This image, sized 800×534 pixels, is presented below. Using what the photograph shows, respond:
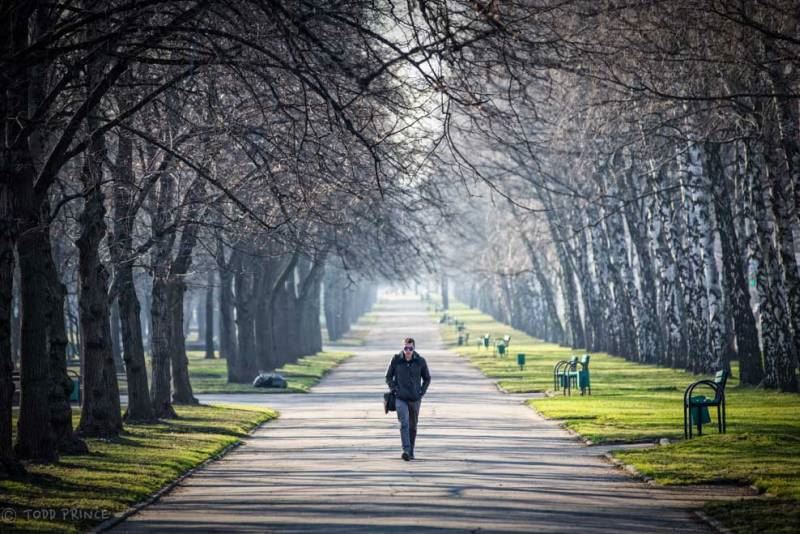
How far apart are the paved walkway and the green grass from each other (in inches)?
582

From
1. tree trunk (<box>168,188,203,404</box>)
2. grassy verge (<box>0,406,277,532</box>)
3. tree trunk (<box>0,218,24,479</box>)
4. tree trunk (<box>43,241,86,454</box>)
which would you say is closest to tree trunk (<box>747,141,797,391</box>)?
grassy verge (<box>0,406,277,532</box>)

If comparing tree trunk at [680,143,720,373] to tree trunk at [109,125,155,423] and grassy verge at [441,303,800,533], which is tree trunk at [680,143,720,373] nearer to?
grassy verge at [441,303,800,533]

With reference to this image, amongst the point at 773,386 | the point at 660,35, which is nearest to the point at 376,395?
the point at 773,386

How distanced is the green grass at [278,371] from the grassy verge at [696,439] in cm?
686

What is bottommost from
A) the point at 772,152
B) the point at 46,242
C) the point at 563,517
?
the point at 563,517

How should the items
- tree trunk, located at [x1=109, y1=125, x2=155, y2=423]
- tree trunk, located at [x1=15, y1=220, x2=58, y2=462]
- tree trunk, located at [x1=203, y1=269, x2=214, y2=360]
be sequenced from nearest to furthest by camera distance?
tree trunk, located at [x1=15, y1=220, x2=58, y2=462] < tree trunk, located at [x1=109, y1=125, x2=155, y2=423] < tree trunk, located at [x1=203, y1=269, x2=214, y2=360]

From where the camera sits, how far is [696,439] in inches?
848

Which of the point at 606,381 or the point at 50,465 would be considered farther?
the point at 606,381

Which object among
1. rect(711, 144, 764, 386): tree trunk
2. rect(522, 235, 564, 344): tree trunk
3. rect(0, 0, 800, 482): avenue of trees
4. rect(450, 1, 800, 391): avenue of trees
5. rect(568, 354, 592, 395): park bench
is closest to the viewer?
rect(0, 0, 800, 482): avenue of trees

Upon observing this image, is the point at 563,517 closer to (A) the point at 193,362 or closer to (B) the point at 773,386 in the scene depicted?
(B) the point at 773,386

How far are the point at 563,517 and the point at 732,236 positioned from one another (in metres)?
24.5

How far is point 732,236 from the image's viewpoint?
36.7 metres

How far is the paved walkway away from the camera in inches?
518

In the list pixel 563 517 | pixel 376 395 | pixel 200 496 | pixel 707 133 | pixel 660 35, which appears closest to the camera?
pixel 563 517
